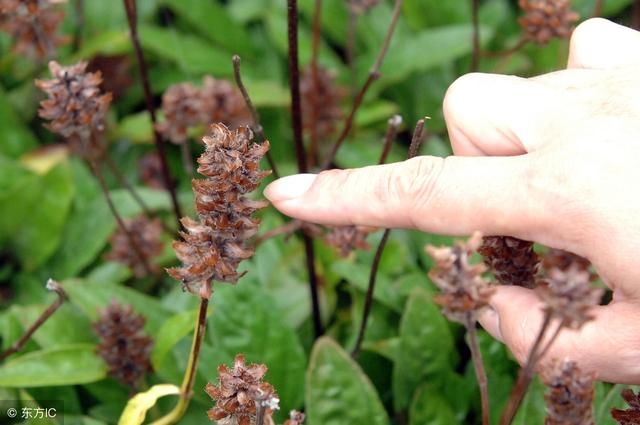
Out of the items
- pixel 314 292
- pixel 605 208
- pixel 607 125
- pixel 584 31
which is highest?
pixel 584 31

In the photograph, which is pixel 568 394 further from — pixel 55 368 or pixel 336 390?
pixel 55 368

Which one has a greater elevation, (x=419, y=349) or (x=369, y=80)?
(x=369, y=80)

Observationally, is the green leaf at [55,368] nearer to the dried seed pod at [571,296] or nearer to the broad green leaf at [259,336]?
the broad green leaf at [259,336]

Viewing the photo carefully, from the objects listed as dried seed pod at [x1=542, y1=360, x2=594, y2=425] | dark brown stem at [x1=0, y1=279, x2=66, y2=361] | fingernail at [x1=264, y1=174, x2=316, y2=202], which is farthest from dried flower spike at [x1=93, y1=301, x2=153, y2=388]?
dried seed pod at [x1=542, y1=360, x2=594, y2=425]

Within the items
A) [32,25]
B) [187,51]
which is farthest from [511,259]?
[187,51]

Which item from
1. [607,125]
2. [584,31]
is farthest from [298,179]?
[584,31]

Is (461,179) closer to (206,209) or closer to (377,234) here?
(206,209)
